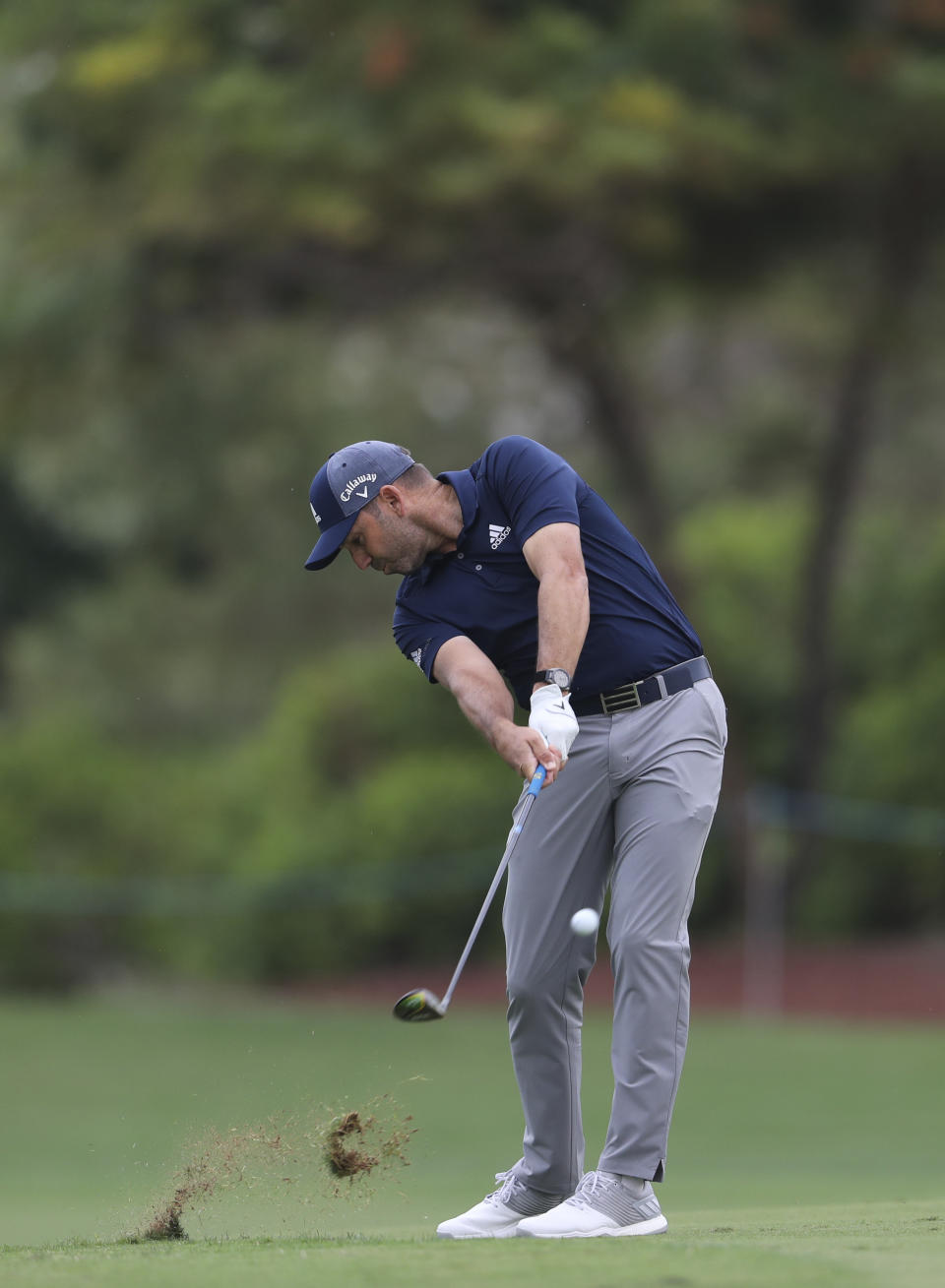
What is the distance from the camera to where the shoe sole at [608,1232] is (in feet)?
16.6

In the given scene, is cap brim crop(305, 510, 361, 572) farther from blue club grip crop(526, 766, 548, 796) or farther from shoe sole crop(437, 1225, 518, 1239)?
shoe sole crop(437, 1225, 518, 1239)

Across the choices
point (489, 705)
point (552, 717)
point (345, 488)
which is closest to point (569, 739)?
point (552, 717)

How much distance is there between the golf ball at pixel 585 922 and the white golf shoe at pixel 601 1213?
64 centimetres

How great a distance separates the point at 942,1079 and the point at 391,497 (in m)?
7.94

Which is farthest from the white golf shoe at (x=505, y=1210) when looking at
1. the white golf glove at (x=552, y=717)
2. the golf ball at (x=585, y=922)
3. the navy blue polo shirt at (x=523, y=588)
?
the navy blue polo shirt at (x=523, y=588)

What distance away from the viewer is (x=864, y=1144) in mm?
9594

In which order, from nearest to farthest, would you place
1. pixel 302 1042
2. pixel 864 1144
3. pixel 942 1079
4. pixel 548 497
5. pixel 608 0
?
pixel 548 497 → pixel 864 1144 → pixel 942 1079 → pixel 302 1042 → pixel 608 0

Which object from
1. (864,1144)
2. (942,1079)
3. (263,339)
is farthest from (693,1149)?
(263,339)

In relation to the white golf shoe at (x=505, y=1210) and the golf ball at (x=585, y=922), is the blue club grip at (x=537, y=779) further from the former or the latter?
the white golf shoe at (x=505, y=1210)

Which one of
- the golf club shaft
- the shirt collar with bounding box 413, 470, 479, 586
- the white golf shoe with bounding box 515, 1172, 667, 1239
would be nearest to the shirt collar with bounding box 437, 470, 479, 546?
the shirt collar with bounding box 413, 470, 479, 586

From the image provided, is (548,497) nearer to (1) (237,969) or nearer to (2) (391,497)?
(2) (391,497)

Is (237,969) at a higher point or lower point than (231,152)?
lower

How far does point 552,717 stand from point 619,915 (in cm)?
60

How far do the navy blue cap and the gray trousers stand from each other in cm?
85
